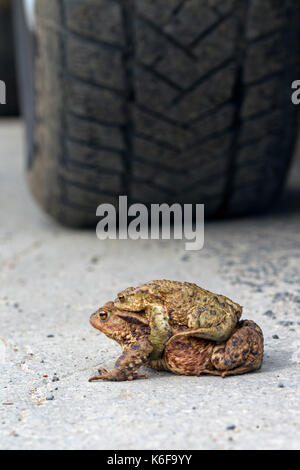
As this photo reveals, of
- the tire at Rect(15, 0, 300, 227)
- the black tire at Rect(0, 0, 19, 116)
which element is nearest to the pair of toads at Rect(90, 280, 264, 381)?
the tire at Rect(15, 0, 300, 227)

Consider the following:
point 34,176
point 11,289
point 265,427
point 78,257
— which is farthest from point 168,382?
point 34,176

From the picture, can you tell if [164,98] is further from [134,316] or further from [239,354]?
[239,354]

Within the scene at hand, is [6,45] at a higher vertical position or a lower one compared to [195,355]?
higher
